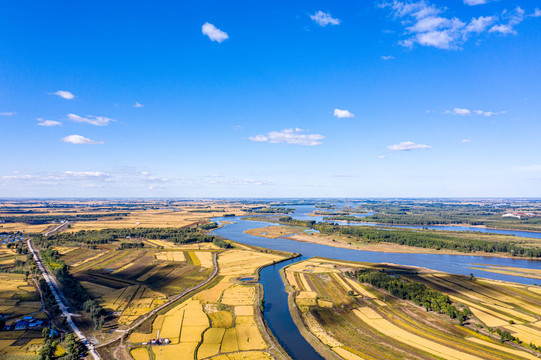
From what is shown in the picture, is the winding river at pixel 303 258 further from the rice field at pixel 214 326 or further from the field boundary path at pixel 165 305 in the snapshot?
the field boundary path at pixel 165 305

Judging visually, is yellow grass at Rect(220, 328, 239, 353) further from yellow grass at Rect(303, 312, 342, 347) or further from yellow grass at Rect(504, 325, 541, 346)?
yellow grass at Rect(504, 325, 541, 346)

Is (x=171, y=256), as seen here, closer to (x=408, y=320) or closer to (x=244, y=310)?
(x=244, y=310)

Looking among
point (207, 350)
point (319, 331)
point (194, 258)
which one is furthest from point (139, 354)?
point (194, 258)

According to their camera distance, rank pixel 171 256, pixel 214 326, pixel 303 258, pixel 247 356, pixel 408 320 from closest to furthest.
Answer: pixel 247 356
pixel 214 326
pixel 408 320
pixel 303 258
pixel 171 256

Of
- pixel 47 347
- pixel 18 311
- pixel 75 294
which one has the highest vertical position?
pixel 47 347

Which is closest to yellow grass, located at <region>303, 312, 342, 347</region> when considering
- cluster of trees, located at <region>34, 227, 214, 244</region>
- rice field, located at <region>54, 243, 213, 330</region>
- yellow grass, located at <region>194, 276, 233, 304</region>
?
yellow grass, located at <region>194, 276, 233, 304</region>
